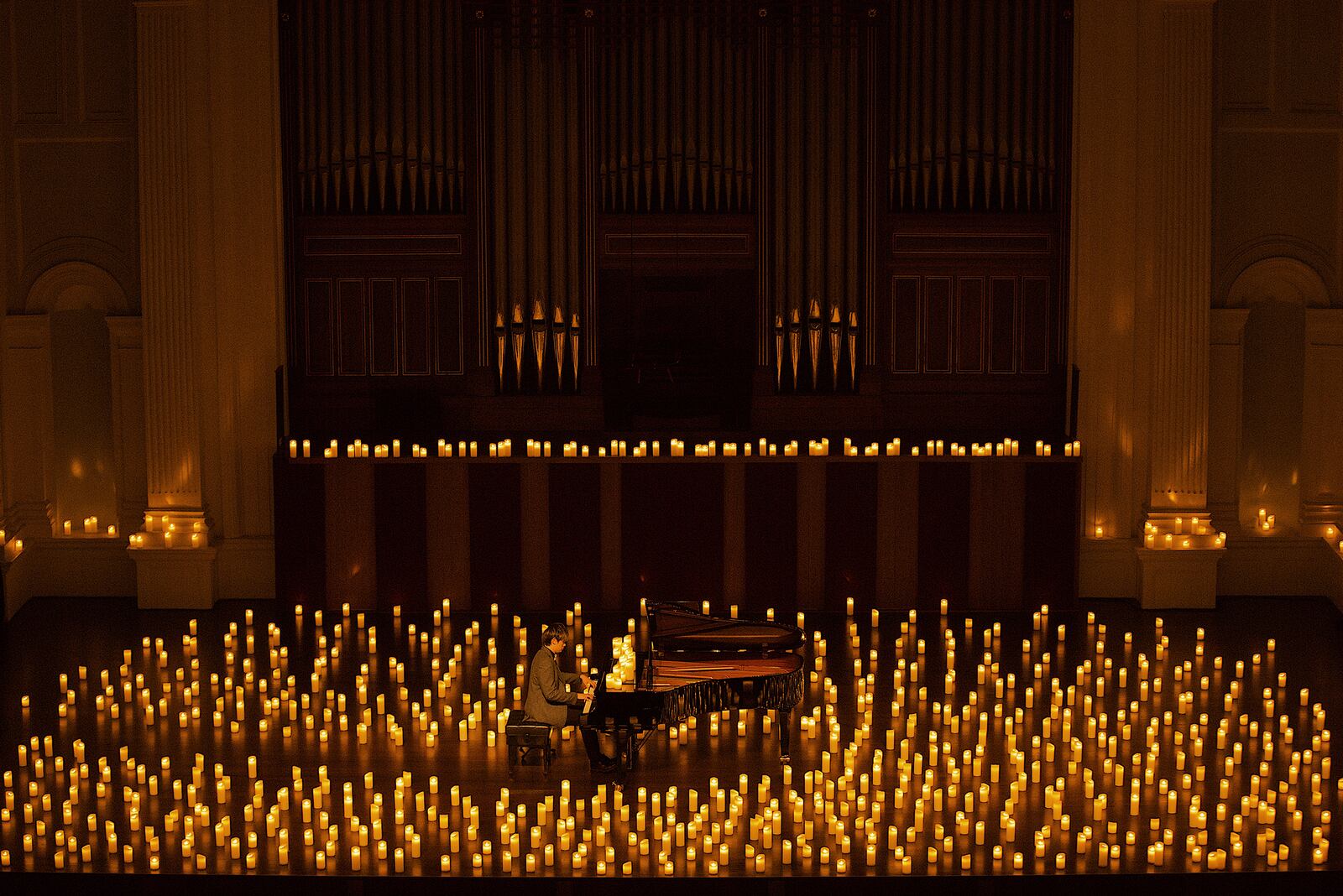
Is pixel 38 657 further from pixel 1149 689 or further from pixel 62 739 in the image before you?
pixel 1149 689

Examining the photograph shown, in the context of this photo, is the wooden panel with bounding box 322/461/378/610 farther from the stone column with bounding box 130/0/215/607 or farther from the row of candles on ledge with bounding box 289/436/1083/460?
the stone column with bounding box 130/0/215/607

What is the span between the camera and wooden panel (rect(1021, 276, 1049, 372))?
16.1 m

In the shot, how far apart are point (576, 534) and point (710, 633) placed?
3539 millimetres

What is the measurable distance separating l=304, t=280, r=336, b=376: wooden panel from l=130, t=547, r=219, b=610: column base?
194 cm

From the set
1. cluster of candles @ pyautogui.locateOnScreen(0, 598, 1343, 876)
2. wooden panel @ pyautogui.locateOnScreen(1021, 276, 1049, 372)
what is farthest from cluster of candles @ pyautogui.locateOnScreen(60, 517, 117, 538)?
wooden panel @ pyautogui.locateOnScreen(1021, 276, 1049, 372)

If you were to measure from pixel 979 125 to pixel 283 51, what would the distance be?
612cm

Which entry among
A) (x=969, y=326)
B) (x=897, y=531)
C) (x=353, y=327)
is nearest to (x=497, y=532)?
(x=353, y=327)

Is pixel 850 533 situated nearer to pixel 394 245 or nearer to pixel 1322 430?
pixel 1322 430

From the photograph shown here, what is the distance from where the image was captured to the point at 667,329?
1645cm

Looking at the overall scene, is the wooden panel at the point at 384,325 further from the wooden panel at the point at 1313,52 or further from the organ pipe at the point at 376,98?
the wooden panel at the point at 1313,52

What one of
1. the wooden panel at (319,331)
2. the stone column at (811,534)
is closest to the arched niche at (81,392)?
the wooden panel at (319,331)

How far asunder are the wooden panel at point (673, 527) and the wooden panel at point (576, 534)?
23cm

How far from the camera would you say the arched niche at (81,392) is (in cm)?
1582

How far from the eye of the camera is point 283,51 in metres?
15.7
